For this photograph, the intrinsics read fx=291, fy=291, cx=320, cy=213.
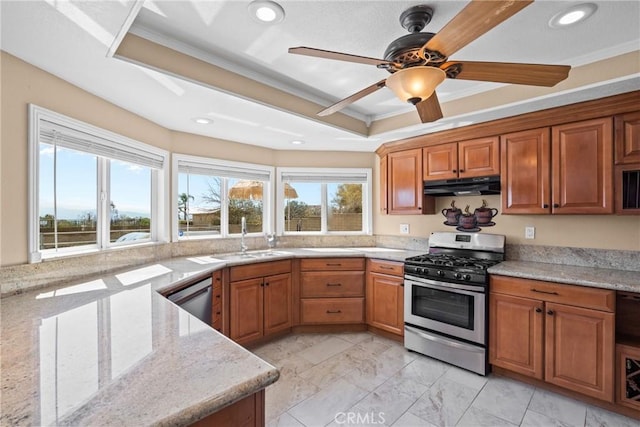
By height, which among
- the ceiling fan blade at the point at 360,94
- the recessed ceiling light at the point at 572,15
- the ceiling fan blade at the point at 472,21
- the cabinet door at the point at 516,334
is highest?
the recessed ceiling light at the point at 572,15

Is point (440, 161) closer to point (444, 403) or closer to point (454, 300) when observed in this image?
point (454, 300)

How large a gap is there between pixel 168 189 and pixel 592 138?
382 cm

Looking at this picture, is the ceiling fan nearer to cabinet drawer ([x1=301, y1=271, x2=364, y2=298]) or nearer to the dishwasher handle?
the dishwasher handle

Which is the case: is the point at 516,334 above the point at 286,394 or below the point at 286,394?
above

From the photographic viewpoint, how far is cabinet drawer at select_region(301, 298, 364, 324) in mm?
3299

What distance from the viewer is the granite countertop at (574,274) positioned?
77.2 inches

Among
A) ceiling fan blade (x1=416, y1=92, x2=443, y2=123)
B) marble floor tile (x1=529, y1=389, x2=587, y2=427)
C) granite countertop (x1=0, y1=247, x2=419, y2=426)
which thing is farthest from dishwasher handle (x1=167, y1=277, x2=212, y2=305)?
marble floor tile (x1=529, y1=389, x2=587, y2=427)

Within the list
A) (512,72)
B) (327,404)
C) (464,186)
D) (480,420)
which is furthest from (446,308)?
(512,72)

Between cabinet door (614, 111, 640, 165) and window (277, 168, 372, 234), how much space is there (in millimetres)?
2400

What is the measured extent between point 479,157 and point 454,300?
4.57ft

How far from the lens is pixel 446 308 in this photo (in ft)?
8.73

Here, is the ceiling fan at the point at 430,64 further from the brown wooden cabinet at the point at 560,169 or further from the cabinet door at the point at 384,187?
the cabinet door at the point at 384,187

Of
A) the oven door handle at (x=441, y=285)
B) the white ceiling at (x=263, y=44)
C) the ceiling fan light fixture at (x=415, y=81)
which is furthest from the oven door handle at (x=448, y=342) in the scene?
the ceiling fan light fixture at (x=415, y=81)

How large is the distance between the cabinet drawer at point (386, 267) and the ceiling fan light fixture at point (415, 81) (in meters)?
1.93
